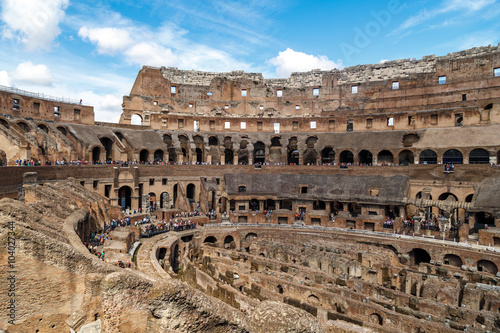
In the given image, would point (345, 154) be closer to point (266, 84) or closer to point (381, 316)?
point (266, 84)

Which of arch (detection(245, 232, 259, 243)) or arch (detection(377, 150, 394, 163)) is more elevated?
arch (detection(377, 150, 394, 163))

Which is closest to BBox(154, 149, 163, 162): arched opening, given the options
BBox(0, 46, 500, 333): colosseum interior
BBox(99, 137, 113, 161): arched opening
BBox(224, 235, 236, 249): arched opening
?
BBox(0, 46, 500, 333): colosseum interior

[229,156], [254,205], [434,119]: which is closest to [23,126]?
[229,156]

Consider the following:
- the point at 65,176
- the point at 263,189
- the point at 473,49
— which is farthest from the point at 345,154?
the point at 65,176

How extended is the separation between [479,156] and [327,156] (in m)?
17.3

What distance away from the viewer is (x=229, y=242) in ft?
91.6

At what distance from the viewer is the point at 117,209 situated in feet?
88.2

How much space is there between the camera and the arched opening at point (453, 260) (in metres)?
21.8

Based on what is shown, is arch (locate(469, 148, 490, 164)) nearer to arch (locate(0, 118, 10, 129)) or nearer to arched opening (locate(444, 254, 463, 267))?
arched opening (locate(444, 254, 463, 267))

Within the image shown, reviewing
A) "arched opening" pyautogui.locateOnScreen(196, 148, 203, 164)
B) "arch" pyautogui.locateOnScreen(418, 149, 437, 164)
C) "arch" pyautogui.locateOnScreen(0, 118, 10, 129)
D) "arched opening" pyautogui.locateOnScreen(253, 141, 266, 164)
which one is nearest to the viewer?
"arch" pyautogui.locateOnScreen(0, 118, 10, 129)

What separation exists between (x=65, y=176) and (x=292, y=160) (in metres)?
28.8

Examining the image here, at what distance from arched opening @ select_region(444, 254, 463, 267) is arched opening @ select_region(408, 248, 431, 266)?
1.53 m

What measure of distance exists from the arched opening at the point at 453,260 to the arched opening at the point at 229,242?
53.7 feet

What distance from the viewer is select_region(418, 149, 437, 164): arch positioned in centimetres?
3416
